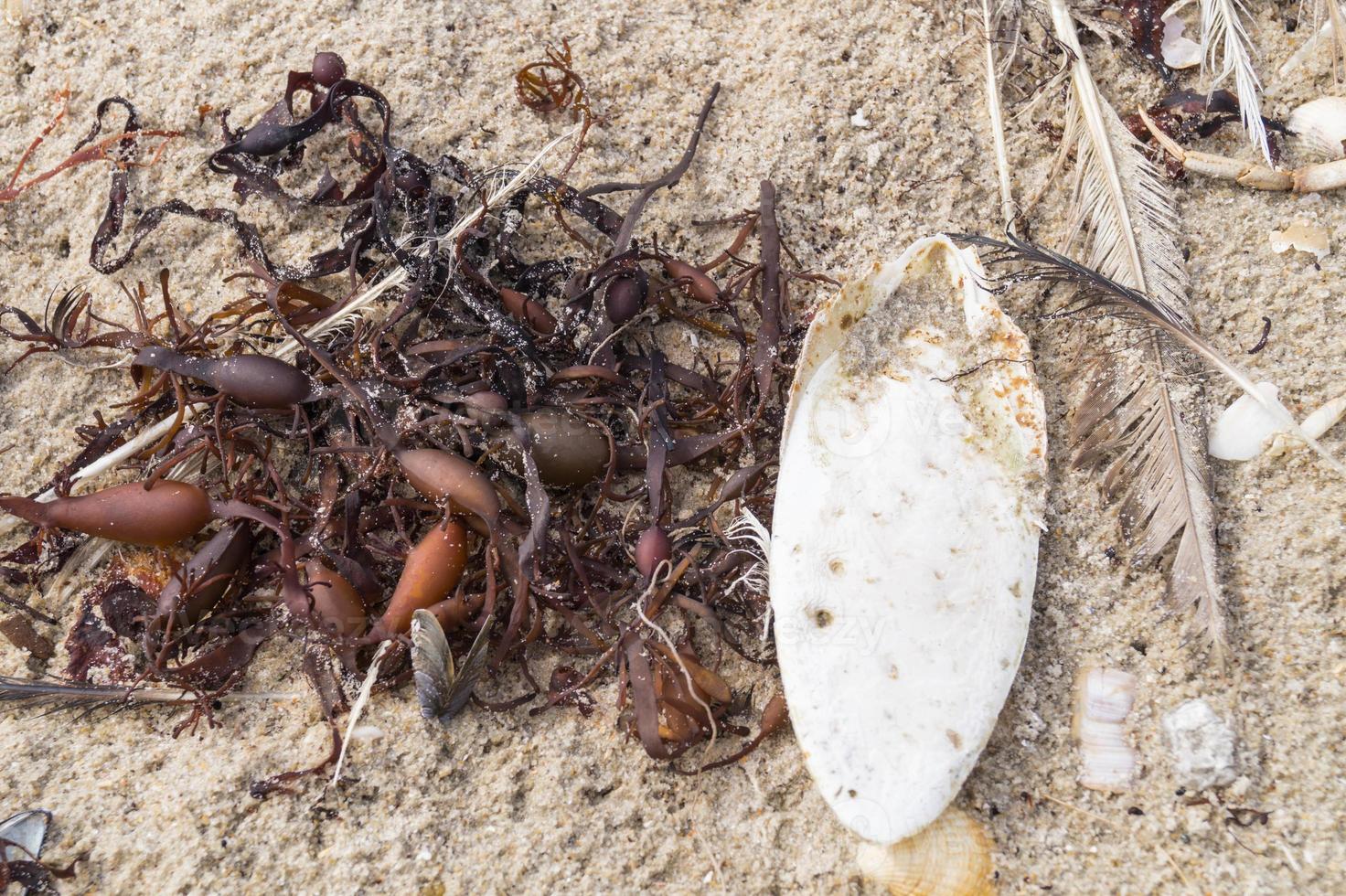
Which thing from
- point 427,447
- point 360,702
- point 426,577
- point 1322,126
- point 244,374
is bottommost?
point 360,702

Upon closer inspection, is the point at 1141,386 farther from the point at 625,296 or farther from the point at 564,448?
the point at 564,448

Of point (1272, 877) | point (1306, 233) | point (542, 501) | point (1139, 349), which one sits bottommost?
point (1272, 877)

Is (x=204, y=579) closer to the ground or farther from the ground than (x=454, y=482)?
closer to the ground

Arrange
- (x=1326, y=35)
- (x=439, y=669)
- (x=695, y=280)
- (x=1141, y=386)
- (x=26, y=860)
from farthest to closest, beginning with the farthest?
(x=1326, y=35)
(x=695, y=280)
(x=1141, y=386)
(x=439, y=669)
(x=26, y=860)

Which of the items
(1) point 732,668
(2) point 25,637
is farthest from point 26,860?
(1) point 732,668

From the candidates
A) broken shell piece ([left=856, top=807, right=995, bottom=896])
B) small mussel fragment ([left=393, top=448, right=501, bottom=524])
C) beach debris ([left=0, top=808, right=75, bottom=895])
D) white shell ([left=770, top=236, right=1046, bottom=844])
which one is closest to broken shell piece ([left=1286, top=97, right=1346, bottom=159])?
white shell ([left=770, top=236, right=1046, bottom=844])

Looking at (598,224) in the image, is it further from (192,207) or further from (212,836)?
(212,836)

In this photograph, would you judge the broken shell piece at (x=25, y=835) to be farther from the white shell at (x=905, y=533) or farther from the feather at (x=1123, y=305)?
the feather at (x=1123, y=305)

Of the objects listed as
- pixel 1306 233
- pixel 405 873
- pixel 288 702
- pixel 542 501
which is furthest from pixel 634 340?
pixel 1306 233
